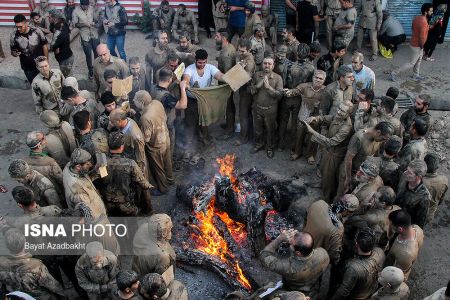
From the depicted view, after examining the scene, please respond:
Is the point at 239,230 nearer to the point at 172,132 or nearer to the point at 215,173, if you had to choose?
the point at 215,173

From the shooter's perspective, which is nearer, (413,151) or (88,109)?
(413,151)

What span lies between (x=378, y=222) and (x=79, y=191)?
13.2 feet

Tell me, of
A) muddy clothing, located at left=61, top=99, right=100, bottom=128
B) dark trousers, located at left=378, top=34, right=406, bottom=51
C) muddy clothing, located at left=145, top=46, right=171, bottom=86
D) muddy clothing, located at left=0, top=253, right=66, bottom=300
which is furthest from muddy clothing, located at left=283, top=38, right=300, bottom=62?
muddy clothing, located at left=0, top=253, right=66, bottom=300

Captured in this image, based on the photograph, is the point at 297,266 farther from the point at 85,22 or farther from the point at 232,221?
the point at 85,22

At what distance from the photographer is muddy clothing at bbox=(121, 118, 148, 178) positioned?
7094 mm

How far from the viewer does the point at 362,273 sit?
522cm

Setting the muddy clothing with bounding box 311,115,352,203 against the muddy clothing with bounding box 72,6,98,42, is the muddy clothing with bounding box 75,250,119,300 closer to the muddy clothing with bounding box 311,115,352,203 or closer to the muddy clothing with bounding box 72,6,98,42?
the muddy clothing with bounding box 311,115,352,203

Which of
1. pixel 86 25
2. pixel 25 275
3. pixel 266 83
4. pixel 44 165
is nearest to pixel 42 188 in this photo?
pixel 44 165

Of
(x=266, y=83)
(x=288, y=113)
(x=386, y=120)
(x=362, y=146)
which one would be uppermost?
(x=266, y=83)

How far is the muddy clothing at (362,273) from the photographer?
522 centimetres

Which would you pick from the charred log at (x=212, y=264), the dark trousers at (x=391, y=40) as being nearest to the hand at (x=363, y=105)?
the charred log at (x=212, y=264)

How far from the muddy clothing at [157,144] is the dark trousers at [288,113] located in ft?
8.06

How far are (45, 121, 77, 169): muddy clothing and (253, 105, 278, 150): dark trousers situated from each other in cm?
360

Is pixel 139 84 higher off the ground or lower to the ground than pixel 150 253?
higher
